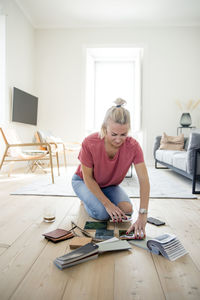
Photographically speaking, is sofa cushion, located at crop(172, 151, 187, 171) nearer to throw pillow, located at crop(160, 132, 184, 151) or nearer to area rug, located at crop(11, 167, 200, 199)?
area rug, located at crop(11, 167, 200, 199)

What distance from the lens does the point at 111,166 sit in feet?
6.12

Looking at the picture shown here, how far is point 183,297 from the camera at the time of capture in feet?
3.28

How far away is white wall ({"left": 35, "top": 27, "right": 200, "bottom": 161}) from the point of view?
6215 millimetres

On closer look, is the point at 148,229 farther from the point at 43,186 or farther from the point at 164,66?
the point at 164,66

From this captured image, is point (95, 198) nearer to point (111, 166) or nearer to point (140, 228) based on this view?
point (111, 166)

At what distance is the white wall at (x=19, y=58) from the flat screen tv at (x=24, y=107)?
0.11 meters

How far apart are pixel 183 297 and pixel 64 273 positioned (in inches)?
19.9

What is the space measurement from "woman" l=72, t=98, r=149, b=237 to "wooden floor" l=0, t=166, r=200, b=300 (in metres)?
0.20

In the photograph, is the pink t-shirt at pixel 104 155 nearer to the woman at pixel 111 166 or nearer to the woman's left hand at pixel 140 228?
the woman at pixel 111 166

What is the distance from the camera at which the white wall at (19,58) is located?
483 cm

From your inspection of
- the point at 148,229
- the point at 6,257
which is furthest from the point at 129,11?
the point at 6,257

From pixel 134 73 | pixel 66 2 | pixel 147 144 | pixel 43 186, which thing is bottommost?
pixel 43 186

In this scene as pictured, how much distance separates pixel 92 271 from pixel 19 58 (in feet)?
16.8

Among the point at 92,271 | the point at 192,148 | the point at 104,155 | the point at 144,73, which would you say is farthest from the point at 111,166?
the point at 144,73
